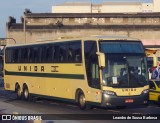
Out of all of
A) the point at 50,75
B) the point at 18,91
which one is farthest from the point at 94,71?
the point at 18,91

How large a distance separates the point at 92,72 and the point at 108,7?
297 ft

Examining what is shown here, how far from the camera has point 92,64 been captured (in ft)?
69.0

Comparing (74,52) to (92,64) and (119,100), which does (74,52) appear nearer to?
(92,64)

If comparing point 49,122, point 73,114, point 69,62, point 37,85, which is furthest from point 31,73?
point 49,122

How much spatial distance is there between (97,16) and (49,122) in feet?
172

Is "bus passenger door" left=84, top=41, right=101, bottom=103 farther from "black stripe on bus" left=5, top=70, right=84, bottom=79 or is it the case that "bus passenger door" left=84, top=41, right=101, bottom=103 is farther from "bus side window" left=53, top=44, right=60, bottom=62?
"bus side window" left=53, top=44, right=60, bottom=62

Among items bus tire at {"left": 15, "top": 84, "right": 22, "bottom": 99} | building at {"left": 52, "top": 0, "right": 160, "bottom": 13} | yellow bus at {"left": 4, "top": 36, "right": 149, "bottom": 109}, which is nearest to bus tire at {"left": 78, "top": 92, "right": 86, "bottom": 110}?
yellow bus at {"left": 4, "top": 36, "right": 149, "bottom": 109}

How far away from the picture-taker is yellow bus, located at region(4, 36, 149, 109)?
66.2 ft

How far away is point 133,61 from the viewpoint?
68.0ft

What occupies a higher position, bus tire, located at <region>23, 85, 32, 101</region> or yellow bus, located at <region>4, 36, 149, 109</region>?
yellow bus, located at <region>4, 36, 149, 109</region>

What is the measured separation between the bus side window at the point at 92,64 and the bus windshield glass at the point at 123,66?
463 mm

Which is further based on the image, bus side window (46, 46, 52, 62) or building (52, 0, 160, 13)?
building (52, 0, 160, 13)

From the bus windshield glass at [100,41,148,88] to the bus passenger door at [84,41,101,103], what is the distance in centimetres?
48

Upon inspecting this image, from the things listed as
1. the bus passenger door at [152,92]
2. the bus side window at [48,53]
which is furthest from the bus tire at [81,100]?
the bus passenger door at [152,92]
